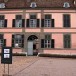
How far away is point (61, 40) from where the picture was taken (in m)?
39.2

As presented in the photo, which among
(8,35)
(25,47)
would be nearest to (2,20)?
(8,35)

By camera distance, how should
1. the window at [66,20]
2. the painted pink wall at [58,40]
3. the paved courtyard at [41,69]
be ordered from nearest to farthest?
the paved courtyard at [41,69]
the painted pink wall at [58,40]
the window at [66,20]

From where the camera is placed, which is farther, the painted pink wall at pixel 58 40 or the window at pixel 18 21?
the window at pixel 18 21

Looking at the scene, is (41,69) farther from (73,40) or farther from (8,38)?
(8,38)

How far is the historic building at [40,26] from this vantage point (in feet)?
129

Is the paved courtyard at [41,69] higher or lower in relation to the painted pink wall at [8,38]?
lower

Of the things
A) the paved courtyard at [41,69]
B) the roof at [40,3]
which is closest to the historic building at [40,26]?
the roof at [40,3]

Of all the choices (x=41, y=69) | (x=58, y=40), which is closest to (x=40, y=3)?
(x=58, y=40)

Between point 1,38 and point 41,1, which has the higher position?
point 41,1

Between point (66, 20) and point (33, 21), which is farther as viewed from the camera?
point (33, 21)

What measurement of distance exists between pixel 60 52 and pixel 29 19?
662 cm

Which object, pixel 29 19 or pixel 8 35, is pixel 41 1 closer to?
pixel 29 19

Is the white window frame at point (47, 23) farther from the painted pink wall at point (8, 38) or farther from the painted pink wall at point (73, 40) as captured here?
the painted pink wall at point (8, 38)

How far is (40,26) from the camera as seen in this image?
1574 inches
